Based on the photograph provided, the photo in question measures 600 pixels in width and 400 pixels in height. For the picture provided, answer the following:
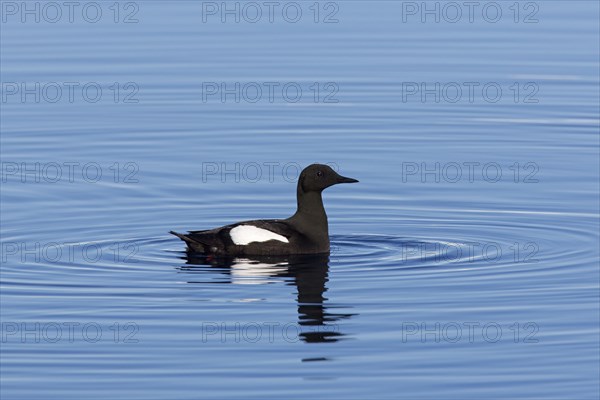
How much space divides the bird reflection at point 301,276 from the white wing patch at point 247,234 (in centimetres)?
25

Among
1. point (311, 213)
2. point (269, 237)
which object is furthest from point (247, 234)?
point (311, 213)

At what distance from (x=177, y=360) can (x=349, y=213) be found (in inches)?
306

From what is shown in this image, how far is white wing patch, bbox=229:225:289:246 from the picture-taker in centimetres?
2000

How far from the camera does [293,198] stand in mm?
23328

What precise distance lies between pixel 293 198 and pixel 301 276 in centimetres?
435

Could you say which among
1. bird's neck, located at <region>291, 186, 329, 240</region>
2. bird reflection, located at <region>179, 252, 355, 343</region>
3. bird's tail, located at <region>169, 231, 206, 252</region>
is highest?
bird's neck, located at <region>291, 186, 329, 240</region>

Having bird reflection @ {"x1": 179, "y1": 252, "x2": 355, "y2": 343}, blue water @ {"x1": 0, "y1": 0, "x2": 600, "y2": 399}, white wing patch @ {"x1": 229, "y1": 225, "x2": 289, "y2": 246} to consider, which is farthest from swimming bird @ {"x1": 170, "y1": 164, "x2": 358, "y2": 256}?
blue water @ {"x1": 0, "y1": 0, "x2": 600, "y2": 399}

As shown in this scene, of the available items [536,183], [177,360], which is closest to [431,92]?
[536,183]

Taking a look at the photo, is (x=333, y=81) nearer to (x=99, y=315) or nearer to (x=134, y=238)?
(x=134, y=238)

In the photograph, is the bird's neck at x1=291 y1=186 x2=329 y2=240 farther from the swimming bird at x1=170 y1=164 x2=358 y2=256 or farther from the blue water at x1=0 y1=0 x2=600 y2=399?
the blue water at x1=0 y1=0 x2=600 y2=399

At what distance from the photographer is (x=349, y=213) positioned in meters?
22.6

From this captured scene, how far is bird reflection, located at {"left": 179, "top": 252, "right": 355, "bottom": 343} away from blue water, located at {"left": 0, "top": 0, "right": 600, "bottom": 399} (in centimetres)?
5

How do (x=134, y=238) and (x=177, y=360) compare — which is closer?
(x=177, y=360)

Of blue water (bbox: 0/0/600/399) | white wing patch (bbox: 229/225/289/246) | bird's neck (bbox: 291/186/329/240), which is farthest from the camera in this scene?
bird's neck (bbox: 291/186/329/240)
